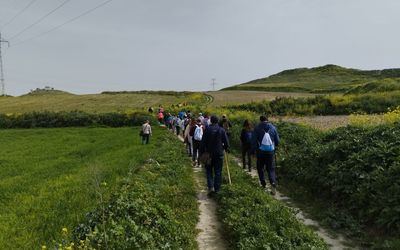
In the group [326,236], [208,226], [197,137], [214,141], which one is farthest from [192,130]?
[326,236]

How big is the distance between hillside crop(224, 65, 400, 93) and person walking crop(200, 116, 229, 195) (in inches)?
3501

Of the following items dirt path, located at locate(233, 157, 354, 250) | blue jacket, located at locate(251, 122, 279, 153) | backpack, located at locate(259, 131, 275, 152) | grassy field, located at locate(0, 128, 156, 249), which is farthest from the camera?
blue jacket, located at locate(251, 122, 279, 153)

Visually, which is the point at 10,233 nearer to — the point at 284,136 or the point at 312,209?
the point at 312,209

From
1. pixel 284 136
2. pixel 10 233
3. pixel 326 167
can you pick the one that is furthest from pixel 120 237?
pixel 284 136

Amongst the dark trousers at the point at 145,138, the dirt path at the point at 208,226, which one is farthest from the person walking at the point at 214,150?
the dark trousers at the point at 145,138

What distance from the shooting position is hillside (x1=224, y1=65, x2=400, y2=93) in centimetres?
10806

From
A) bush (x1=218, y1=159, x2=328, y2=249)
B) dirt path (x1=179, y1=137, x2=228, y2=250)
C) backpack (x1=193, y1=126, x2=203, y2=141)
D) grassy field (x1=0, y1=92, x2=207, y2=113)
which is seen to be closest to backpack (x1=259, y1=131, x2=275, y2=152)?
bush (x1=218, y1=159, x2=328, y2=249)

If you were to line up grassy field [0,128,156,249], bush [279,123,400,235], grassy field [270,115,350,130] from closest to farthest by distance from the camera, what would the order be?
→ grassy field [0,128,156,249] < bush [279,123,400,235] < grassy field [270,115,350,130]

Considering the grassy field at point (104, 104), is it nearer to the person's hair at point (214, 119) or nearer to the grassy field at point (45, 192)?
the grassy field at point (45, 192)

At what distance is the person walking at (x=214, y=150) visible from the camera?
13906 mm

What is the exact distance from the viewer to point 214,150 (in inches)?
548

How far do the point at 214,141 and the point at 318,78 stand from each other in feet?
419

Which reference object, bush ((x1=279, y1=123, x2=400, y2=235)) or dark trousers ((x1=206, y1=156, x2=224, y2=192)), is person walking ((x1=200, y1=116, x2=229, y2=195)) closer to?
dark trousers ((x1=206, y1=156, x2=224, y2=192))

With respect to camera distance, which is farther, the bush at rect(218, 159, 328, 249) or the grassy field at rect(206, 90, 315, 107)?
the grassy field at rect(206, 90, 315, 107)
